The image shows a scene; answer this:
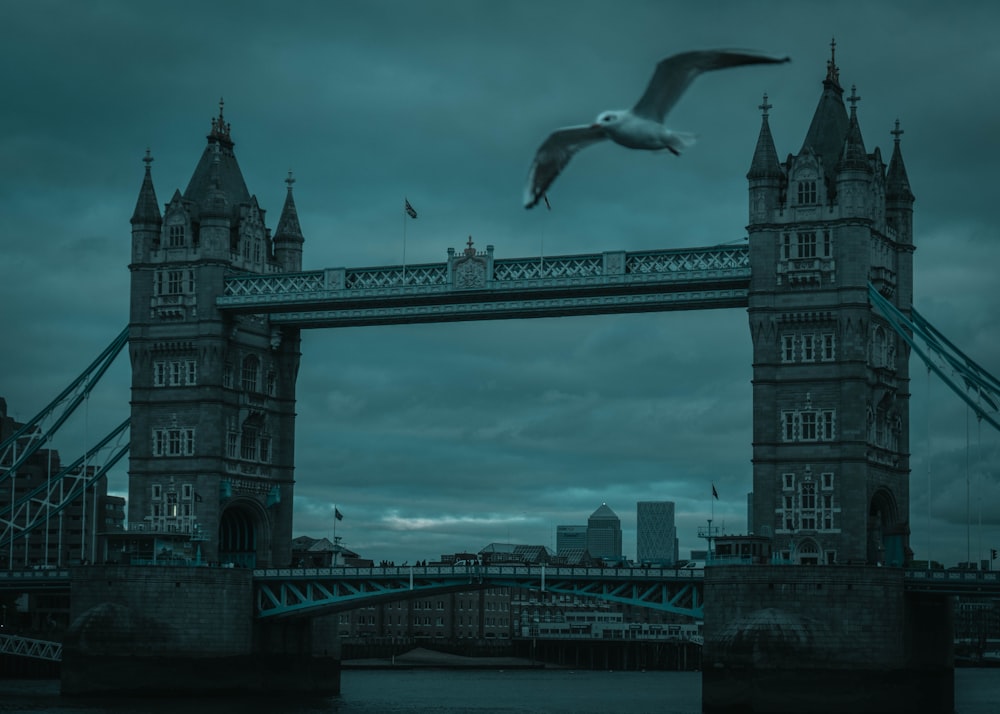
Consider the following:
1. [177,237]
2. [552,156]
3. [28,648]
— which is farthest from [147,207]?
[552,156]

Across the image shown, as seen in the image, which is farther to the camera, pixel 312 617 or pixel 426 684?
pixel 426 684

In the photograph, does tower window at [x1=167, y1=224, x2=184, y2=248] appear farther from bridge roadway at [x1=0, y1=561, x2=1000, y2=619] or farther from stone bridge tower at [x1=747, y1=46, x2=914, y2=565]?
stone bridge tower at [x1=747, y1=46, x2=914, y2=565]

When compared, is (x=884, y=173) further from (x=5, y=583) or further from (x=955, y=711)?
(x=5, y=583)

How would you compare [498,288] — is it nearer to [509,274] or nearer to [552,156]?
[509,274]

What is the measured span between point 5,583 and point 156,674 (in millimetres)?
13195

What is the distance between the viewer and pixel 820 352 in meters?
95.7

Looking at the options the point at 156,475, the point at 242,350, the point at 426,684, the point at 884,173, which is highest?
the point at 884,173

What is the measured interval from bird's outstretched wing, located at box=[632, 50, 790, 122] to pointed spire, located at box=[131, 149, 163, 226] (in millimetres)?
82943

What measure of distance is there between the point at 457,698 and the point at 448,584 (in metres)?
21.3

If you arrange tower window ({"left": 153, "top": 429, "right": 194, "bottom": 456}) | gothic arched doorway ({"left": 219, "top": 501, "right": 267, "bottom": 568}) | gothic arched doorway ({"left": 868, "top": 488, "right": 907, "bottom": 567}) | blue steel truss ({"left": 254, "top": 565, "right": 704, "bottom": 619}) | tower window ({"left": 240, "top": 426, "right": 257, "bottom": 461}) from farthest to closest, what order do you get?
gothic arched doorway ({"left": 219, "top": 501, "right": 267, "bottom": 568}) → tower window ({"left": 240, "top": 426, "right": 257, "bottom": 461}) → tower window ({"left": 153, "top": 429, "right": 194, "bottom": 456}) → gothic arched doorway ({"left": 868, "top": 488, "right": 907, "bottom": 567}) → blue steel truss ({"left": 254, "top": 565, "right": 704, "bottom": 619})

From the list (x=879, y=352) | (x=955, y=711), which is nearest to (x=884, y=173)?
(x=879, y=352)

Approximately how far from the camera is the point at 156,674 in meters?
99.9

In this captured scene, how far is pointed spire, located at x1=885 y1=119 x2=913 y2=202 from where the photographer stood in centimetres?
10169

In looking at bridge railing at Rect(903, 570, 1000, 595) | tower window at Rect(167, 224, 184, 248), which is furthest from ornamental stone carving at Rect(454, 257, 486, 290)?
bridge railing at Rect(903, 570, 1000, 595)
